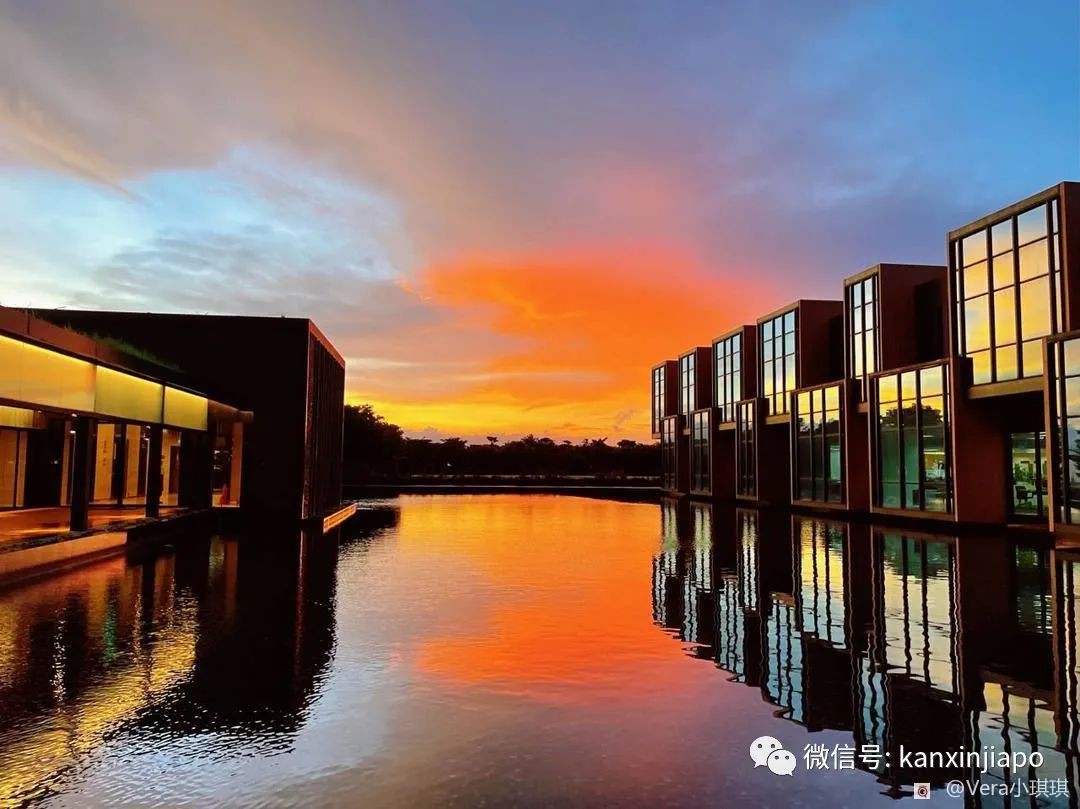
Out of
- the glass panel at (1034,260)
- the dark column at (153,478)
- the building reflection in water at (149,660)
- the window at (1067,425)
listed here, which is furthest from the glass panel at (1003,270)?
the dark column at (153,478)

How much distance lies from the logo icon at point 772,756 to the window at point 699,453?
38179mm

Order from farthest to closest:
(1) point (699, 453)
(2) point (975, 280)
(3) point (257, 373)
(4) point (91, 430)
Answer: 1. (1) point (699, 453)
2. (3) point (257, 373)
3. (2) point (975, 280)
4. (4) point (91, 430)

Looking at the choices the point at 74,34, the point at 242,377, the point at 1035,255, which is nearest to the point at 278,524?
the point at 242,377

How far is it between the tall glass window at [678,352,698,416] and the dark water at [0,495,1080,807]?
114ft

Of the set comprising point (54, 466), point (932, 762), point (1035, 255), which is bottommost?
point (932, 762)

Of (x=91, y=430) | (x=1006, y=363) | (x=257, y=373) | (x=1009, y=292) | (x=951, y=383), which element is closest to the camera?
(x=91, y=430)

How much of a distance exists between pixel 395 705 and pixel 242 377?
68.3ft

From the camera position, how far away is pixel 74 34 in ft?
45.8

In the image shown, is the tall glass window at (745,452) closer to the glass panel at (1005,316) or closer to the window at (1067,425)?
the glass panel at (1005,316)

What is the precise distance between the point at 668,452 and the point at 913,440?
88.9 ft

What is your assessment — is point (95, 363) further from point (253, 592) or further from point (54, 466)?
point (54, 466)

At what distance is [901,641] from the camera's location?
328 inches

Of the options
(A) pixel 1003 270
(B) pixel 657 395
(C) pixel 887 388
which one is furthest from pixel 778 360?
(B) pixel 657 395

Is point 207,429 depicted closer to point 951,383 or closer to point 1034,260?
point 951,383
